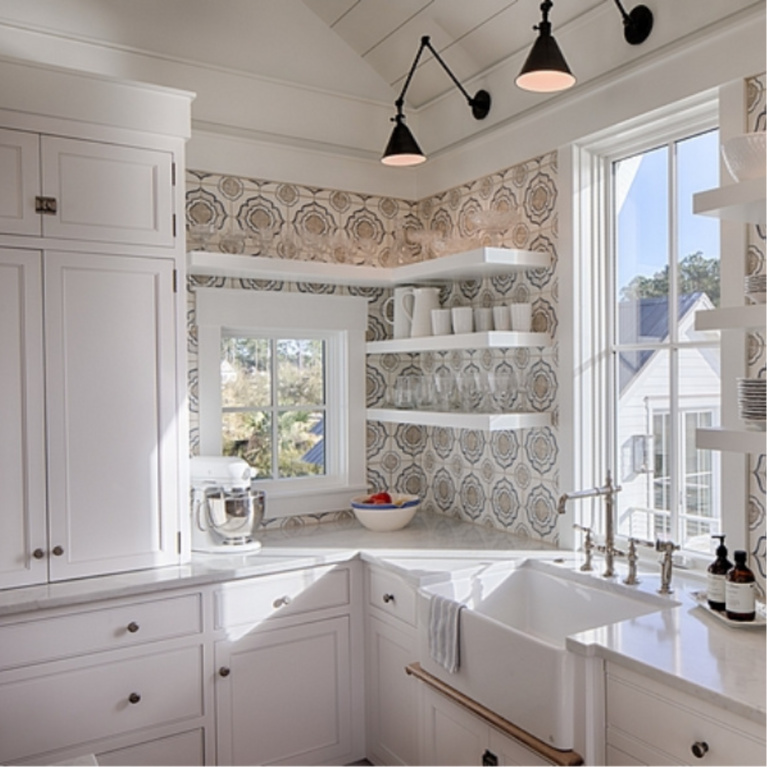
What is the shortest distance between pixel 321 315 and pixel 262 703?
1593 mm

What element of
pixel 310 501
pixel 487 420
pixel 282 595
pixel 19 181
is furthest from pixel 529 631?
pixel 19 181

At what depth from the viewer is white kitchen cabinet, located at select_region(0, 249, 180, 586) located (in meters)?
2.33

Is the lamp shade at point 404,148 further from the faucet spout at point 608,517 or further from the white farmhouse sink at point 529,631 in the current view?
the white farmhouse sink at point 529,631

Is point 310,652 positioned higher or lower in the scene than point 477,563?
lower

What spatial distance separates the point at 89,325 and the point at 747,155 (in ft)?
6.46

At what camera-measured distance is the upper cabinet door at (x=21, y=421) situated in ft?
7.57

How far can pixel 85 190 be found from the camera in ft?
7.96

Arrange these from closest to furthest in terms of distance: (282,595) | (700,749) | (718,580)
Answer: (700,749)
(718,580)
(282,595)

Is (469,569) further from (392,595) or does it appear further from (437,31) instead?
(437,31)

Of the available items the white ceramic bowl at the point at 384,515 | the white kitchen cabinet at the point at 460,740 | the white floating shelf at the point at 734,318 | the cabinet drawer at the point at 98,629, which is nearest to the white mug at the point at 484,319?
the white ceramic bowl at the point at 384,515

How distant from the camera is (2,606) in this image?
2146 mm

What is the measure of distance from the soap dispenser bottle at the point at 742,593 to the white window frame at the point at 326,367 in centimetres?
185

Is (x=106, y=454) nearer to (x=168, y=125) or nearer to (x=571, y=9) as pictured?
(x=168, y=125)

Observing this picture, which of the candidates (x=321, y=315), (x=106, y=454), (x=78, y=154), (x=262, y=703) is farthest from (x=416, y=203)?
(x=262, y=703)
